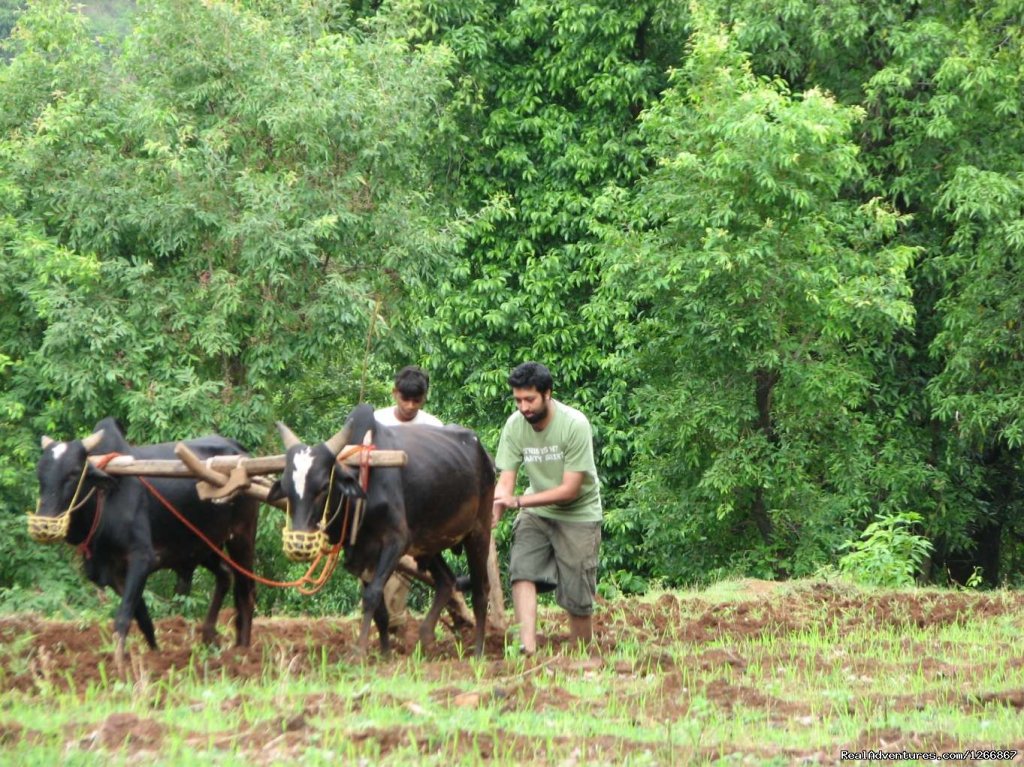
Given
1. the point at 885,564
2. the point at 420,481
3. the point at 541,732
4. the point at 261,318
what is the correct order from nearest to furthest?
the point at 541,732 < the point at 420,481 < the point at 885,564 < the point at 261,318

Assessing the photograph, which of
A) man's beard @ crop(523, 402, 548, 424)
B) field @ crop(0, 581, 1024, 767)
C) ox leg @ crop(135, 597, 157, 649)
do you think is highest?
man's beard @ crop(523, 402, 548, 424)

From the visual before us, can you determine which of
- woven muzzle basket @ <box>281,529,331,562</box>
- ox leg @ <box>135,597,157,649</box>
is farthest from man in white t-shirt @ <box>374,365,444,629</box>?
woven muzzle basket @ <box>281,529,331,562</box>

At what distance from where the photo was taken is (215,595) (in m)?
10.0

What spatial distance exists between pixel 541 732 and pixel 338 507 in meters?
2.33

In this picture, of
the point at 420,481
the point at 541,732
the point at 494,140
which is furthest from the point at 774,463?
the point at 541,732

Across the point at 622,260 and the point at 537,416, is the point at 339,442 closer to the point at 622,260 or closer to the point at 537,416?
the point at 537,416

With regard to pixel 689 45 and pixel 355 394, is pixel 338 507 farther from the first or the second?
pixel 689 45

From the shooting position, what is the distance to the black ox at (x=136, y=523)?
8.81m

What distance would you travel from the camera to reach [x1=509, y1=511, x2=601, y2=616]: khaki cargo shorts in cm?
984

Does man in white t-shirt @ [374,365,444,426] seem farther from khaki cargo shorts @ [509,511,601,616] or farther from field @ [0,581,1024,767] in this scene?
field @ [0,581,1024,767]

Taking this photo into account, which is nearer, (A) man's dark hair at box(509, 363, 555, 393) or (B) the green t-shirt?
(A) man's dark hair at box(509, 363, 555, 393)

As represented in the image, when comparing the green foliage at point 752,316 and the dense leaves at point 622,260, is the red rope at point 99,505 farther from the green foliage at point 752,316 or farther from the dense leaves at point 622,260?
the green foliage at point 752,316

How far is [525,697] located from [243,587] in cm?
275

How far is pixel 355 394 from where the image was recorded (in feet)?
62.0
